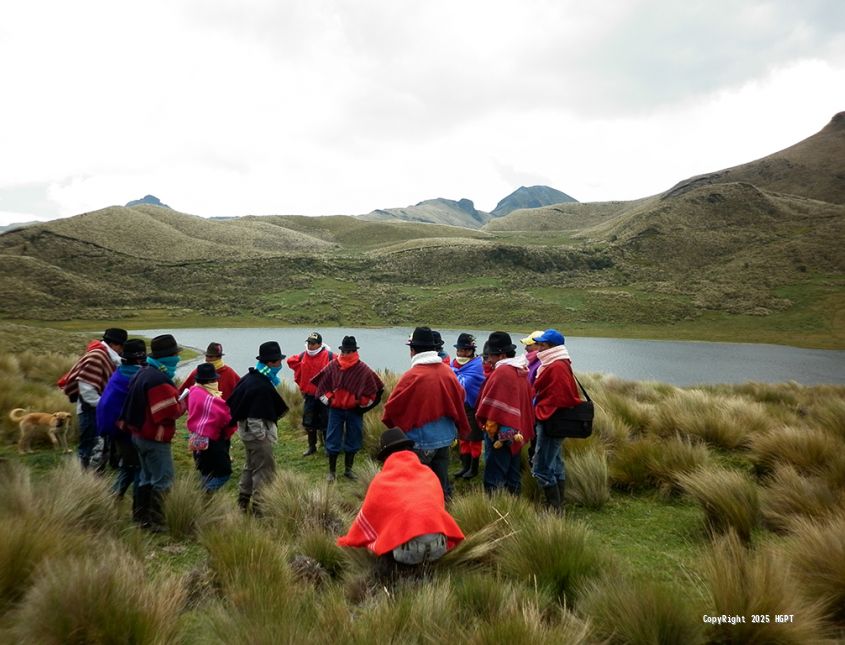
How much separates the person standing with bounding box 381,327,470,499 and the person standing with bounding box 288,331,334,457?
3.36 metres

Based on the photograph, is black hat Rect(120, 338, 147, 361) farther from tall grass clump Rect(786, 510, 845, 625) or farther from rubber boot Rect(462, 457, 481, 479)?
tall grass clump Rect(786, 510, 845, 625)

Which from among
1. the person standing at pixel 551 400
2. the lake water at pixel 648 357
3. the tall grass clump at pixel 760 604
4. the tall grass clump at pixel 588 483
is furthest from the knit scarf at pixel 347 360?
the lake water at pixel 648 357

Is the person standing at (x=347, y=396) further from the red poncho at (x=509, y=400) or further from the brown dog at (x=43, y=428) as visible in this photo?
the brown dog at (x=43, y=428)

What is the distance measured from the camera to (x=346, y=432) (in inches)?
286

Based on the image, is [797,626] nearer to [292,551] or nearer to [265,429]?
[292,551]

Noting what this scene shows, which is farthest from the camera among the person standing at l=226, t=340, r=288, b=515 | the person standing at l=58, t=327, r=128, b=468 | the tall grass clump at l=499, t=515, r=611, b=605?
the person standing at l=58, t=327, r=128, b=468

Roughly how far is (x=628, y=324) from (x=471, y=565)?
150 feet

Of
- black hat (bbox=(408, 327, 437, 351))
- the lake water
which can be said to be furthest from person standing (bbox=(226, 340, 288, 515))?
the lake water

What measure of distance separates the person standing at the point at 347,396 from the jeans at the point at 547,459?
260 centimetres

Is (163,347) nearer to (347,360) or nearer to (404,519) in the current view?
(347,360)

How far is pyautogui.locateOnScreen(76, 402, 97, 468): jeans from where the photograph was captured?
6.57 m

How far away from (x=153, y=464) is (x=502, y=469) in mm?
4175

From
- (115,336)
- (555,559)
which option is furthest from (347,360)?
(555,559)

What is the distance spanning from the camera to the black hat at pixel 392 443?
3.74m
